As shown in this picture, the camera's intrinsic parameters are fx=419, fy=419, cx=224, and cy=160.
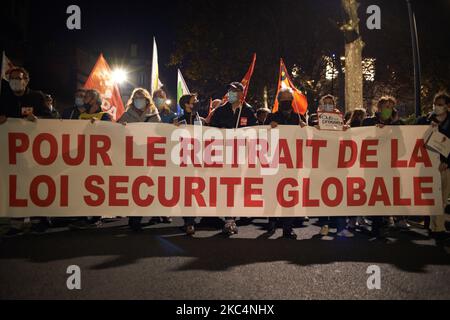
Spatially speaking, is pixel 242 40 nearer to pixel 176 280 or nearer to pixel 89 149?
pixel 89 149

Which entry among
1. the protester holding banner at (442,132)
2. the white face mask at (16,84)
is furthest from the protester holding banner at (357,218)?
the white face mask at (16,84)

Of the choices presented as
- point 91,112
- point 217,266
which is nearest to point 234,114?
point 91,112

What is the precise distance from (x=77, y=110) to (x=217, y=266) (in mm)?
4135

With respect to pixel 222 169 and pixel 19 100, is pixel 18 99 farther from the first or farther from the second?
pixel 222 169

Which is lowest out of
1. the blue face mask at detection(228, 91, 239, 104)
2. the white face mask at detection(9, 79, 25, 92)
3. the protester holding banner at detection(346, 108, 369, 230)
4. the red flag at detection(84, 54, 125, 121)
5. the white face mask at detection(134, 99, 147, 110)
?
the protester holding banner at detection(346, 108, 369, 230)

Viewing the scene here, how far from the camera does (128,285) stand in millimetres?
3617

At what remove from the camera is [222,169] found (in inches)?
232

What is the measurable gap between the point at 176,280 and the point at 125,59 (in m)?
60.4

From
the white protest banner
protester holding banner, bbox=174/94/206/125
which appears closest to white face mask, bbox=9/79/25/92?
the white protest banner

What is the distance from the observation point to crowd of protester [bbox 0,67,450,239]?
5855mm

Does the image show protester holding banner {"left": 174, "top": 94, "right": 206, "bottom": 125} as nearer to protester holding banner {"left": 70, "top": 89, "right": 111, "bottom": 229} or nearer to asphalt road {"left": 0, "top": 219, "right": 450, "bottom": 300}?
protester holding banner {"left": 70, "top": 89, "right": 111, "bottom": 229}

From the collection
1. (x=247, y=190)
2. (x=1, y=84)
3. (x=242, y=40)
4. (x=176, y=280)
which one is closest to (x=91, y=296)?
(x=176, y=280)

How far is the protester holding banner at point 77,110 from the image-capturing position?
22.9ft

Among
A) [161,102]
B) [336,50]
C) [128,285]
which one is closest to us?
[128,285]
